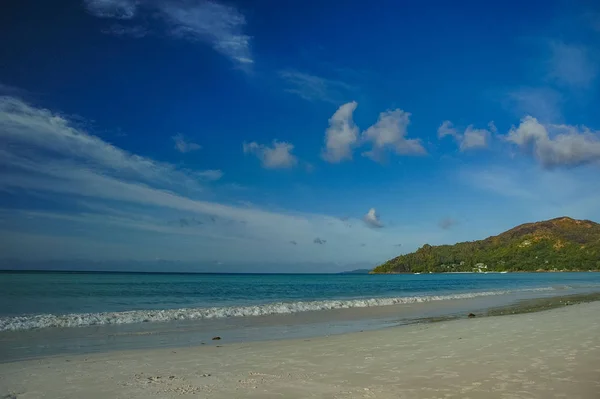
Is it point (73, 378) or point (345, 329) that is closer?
point (73, 378)

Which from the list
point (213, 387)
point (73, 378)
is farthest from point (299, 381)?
point (73, 378)

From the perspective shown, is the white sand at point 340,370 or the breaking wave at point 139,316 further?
the breaking wave at point 139,316

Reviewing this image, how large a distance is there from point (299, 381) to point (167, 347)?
19.8 ft

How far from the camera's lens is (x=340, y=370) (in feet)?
29.8

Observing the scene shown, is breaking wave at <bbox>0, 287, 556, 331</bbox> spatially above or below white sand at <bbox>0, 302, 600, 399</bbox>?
below

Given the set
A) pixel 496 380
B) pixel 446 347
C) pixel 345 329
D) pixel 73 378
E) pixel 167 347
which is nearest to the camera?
pixel 496 380

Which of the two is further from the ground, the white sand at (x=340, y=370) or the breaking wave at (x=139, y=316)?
the white sand at (x=340, y=370)

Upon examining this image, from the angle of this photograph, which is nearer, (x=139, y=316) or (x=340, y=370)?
(x=340, y=370)

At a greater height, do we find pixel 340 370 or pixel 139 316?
pixel 340 370

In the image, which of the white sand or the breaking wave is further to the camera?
the breaking wave

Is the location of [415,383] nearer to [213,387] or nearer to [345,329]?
[213,387]

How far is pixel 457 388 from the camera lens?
23.8 ft

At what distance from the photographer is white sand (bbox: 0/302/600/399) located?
728cm

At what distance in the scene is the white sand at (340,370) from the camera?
7.28 m
